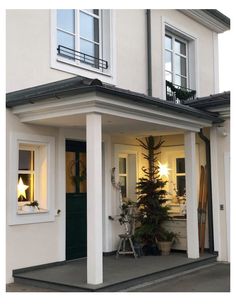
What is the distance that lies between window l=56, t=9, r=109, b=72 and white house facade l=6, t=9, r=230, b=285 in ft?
0.08

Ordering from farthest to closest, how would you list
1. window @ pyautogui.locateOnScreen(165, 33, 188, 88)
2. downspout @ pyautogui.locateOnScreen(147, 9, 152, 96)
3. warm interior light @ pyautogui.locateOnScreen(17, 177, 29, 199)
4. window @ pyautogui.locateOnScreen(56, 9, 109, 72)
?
window @ pyautogui.locateOnScreen(165, 33, 188, 88), downspout @ pyautogui.locateOnScreen(147, 9, 152, 96), window @ pyautogui.locateOnScreen(56, 9, 109, 72), warm interior light @ pyautogui.locateOnScreen(17, 177, 29, 199)

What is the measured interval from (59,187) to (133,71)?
11.6ft

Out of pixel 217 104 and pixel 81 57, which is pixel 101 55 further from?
pixel 217 104

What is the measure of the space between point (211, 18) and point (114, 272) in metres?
8.75

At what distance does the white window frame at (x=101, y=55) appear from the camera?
7638 millimetres

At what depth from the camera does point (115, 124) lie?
7527mm

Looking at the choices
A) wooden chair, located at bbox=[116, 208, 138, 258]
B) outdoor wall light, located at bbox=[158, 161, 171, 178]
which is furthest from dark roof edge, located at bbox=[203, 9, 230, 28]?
wooden chair, located at bbox=[116, 208, 138, 258]

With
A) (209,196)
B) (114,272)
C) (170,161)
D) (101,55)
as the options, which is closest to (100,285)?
(114,272)

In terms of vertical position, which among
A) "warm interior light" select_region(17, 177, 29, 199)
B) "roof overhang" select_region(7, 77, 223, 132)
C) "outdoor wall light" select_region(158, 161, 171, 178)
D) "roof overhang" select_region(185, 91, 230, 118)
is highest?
"roof overhang" select_region(185, 91, 230, 118)

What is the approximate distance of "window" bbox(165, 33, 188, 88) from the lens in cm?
1132

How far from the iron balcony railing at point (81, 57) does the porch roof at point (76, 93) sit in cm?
157

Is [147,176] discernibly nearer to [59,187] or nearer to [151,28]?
[59,187]

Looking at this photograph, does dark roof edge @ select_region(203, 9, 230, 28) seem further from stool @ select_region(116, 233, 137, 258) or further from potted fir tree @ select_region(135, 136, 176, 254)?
stool @ select_region(116, 233, 137, 258)

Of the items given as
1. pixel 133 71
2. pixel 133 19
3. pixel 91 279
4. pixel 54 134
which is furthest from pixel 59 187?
pixel 133 19
